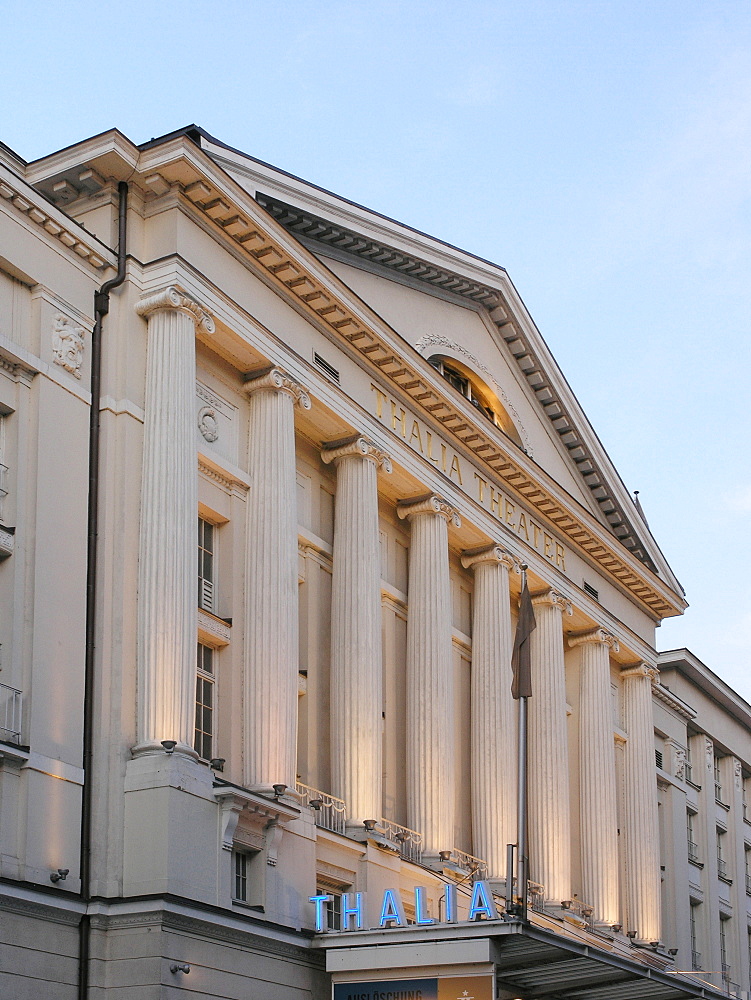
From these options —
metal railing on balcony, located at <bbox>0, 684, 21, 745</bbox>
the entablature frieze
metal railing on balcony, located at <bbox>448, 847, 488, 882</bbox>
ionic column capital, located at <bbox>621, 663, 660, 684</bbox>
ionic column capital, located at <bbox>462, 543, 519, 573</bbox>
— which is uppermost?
the entablature frieze

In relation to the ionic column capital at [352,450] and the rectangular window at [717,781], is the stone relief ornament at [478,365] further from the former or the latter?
the rectangular window at [717,781]

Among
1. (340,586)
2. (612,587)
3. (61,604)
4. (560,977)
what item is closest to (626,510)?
(612,587)

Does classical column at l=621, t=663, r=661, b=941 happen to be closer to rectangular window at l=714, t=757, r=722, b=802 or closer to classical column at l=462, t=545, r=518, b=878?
classical column at l=462, t=545, r=518, b=878

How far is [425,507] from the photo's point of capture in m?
37.2

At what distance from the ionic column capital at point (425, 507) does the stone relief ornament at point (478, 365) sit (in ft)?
13.5

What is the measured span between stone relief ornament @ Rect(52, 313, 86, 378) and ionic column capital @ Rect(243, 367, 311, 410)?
15.4 feet

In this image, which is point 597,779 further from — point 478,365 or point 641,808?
point 478,365

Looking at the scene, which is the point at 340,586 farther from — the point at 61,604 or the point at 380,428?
the point at 61,604

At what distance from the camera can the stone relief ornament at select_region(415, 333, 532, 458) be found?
39531 mm

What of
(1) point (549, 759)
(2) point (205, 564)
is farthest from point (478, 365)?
(2) point (205, 564)

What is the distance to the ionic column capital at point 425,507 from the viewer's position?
3712 cm

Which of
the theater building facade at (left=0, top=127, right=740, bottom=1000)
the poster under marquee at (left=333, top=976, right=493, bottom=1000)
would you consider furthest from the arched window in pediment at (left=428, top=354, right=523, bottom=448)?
the poster under marquee at (left=333, top=976, right=493, bottom=1000)

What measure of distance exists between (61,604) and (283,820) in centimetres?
579

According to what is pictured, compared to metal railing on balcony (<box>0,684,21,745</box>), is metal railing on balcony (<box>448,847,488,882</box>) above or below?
below
